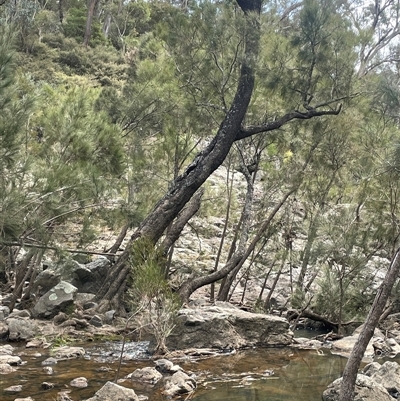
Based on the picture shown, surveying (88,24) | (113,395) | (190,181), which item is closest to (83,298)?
(190,181)

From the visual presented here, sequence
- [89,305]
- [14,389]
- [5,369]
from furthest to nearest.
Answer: [89,305] → [5,369] → [14,389]

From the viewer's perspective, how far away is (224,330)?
8.94 m

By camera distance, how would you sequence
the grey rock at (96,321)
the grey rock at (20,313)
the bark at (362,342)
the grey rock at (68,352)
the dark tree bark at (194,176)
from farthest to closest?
the dark tree bark at (194,176) < the grey rock at (96,321) < the grey rock at (20,313) < the grey rock at (68,352) < the bark at (362,342)

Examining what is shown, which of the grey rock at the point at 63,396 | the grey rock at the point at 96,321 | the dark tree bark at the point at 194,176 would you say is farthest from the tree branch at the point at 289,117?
the grey rock at the point at 63,396

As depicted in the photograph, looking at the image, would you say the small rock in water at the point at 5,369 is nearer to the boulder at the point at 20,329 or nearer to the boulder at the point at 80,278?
the boulder at the point at 20,329

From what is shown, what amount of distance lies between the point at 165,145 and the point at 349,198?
605 cm

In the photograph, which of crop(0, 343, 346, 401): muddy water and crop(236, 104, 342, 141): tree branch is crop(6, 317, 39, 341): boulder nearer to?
crop(0, 343, 346, 401): muddy water

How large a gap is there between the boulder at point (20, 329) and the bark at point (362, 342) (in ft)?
16.9

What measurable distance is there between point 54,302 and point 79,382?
4.21m

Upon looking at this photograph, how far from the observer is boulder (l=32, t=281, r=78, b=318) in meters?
9.62

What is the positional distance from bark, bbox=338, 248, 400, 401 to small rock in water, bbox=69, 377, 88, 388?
281 centimetres

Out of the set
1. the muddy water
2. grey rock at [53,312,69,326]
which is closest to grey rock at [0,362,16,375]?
the muddy water

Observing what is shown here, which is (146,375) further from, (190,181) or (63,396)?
(190,181)

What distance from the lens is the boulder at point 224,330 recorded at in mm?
8391
